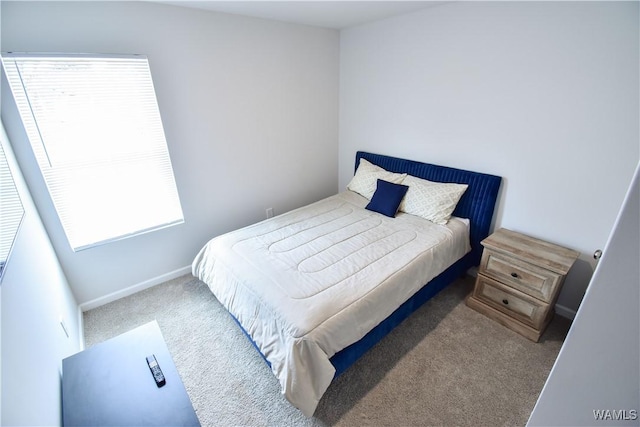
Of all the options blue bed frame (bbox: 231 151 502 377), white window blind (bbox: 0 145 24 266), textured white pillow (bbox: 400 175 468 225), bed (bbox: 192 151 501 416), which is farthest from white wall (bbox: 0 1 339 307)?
textured white pillow (bbox: 400 175 468 225)

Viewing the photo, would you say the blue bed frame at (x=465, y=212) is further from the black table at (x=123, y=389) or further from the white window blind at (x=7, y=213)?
the white window blind at (x=7, y=213)

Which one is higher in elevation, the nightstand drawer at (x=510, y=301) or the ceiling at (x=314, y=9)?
the ceiling at (x=314, y=9)

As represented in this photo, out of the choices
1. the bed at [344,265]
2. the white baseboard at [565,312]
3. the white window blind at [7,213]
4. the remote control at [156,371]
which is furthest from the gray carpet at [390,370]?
the white window blind at [7,213]

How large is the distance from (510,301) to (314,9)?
2843mm

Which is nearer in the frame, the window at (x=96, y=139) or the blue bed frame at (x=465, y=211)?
the window at (x=96, y=139)

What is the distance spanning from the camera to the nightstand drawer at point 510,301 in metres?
1.92

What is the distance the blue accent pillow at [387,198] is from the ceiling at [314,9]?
5.00 feet

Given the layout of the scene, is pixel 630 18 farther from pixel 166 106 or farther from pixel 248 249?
pixel 166 106

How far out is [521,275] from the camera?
6.35 ft

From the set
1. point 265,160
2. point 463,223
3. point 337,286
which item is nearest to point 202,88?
point 265,160

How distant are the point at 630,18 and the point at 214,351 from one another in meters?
3.31

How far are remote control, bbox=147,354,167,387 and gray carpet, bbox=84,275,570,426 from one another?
0.54 meters

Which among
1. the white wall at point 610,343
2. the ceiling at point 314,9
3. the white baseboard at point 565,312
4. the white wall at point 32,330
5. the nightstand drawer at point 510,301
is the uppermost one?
the ceiling at point 314,9
